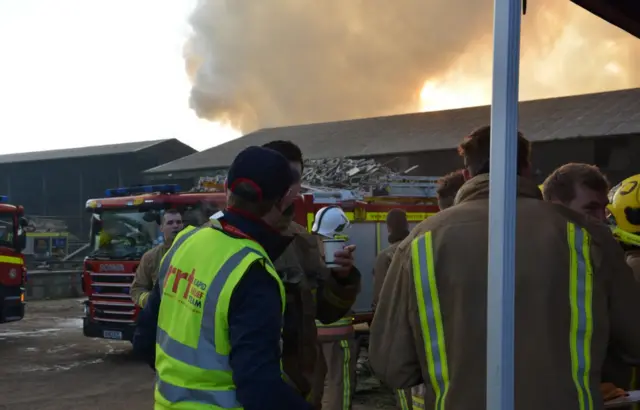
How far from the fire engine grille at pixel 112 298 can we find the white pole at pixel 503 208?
980cm

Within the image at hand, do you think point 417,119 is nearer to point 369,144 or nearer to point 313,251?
point 369,144

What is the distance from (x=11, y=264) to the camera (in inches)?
485

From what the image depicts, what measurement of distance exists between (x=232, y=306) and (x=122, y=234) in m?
9.67

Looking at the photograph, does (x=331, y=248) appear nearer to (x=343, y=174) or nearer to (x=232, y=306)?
(x=232, y=306)

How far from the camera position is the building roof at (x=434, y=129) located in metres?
23.9

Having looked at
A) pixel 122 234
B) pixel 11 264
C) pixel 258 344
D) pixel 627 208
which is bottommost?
pixel 11 264

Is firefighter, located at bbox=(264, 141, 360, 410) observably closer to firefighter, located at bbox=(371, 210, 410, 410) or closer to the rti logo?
the rti logo

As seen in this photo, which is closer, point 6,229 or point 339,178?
point 6,229

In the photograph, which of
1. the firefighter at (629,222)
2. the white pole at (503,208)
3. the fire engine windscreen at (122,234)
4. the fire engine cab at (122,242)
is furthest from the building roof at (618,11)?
the fire engine windscreen at (122,234)

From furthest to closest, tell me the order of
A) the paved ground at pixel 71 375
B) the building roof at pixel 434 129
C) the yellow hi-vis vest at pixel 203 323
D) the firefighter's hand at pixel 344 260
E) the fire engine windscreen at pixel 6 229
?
the building roof at pixel 434 129
the fire engine windscreen at pixel 6 229
the paved ground at pixel 71 375
the firefighter's hand at pixel 344 260
the yellow hi-vis vest at pixel 203 323

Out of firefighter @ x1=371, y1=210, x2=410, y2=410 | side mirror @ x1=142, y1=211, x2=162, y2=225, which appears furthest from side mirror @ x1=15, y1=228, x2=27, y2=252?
firefighter @ x1=371, y1=210, x2=410, y2=410

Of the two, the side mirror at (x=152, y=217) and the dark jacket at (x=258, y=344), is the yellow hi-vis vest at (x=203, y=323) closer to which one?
the dark jacket at (x=258, y=344)

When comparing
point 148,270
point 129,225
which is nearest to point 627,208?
point 148,270

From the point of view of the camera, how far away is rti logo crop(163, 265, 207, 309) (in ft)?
7.39
